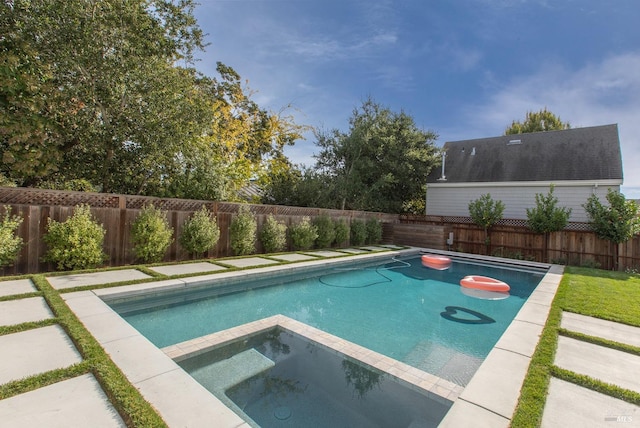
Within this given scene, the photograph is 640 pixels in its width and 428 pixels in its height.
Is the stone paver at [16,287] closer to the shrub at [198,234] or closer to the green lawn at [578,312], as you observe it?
the shrub at [198,234]

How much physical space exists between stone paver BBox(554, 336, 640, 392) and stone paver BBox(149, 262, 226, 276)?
6.12m

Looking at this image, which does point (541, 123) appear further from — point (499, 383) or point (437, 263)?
point (499, 383)

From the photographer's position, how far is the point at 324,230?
38.5 ft

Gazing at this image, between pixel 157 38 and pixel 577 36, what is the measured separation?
1338cm

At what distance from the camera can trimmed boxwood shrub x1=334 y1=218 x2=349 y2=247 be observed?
12.5 metres

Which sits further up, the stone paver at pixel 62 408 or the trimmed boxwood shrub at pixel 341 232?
the trimmed boxwood shrub at pixel 341 232

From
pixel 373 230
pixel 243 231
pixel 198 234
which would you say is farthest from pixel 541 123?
pixel 198 234

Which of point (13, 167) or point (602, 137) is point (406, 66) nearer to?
point (602, 137)

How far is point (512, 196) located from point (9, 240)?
18.0 metres

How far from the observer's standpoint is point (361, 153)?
665 inches

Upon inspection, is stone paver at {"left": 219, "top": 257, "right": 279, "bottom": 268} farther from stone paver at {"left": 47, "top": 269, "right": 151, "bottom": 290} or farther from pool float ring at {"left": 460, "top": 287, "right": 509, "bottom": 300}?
pool float ring at {"left": 460, "top": 287, "right": 509, "bottom": 300}

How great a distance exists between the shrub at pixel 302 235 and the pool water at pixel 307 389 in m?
7.15

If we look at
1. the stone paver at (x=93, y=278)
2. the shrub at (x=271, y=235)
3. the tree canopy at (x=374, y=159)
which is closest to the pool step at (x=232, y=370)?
the stone paver at (x=93, y=278)

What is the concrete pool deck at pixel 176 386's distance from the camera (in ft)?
6.56
